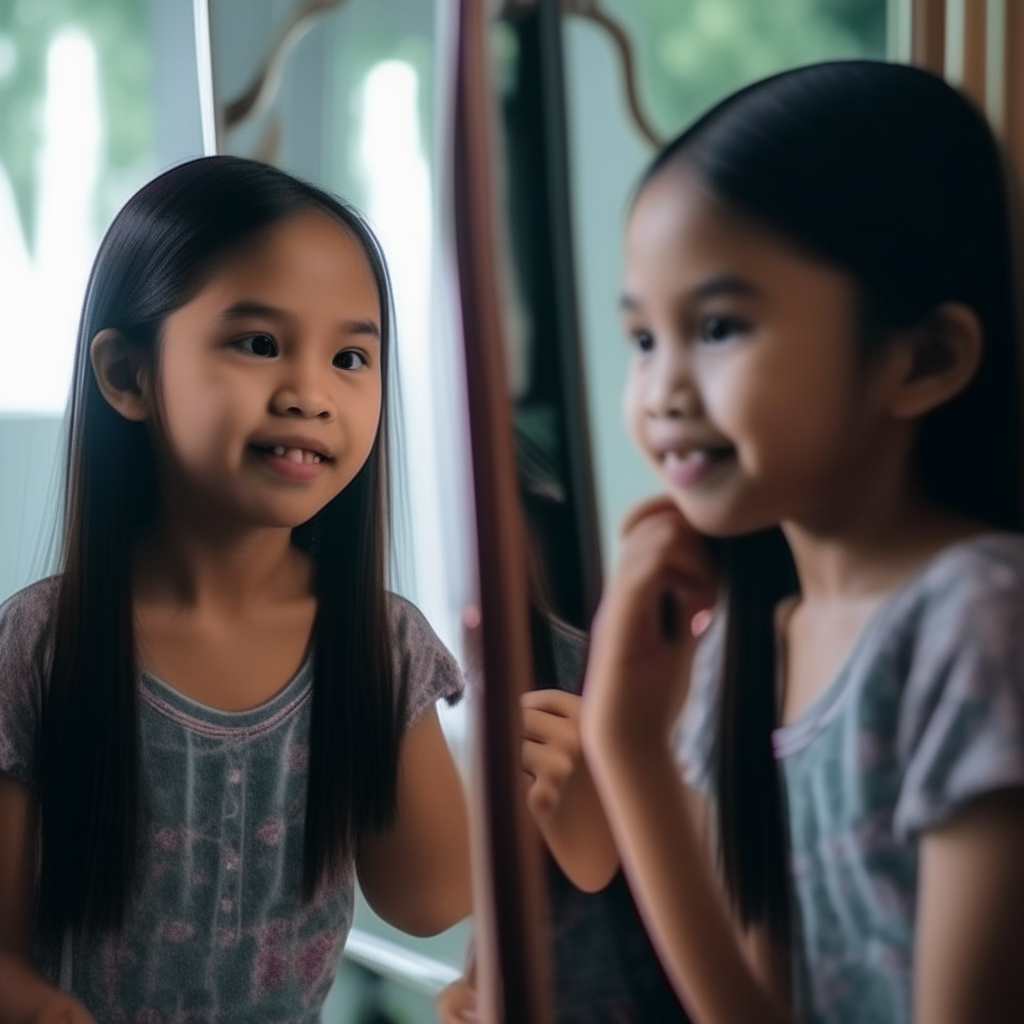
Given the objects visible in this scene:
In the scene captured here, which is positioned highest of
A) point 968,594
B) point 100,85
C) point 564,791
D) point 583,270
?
point 100,85

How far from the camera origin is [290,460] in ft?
2.18

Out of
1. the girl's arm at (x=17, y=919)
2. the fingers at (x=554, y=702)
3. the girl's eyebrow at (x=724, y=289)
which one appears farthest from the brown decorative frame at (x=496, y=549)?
the girl's arm at (x=17, y=919)

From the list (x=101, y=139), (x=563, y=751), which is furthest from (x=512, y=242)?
(x=101, y=139)

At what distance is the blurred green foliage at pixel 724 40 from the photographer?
0.50 meters

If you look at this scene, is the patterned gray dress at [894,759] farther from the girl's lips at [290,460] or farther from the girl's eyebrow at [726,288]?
the girl's lips at [290,460]

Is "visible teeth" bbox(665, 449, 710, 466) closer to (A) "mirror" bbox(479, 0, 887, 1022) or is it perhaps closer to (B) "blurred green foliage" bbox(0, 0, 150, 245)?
(A) "mirror" bbox(479, 0, 887, 1022)

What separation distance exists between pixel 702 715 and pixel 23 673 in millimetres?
369

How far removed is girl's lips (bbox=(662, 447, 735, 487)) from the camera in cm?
51

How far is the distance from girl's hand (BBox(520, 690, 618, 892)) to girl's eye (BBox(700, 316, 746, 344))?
6.4 inches

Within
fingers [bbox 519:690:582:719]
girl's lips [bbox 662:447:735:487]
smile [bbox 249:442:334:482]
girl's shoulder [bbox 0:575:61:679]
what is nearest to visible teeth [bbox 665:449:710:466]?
girl's lips [bbox 662:447:735:487]

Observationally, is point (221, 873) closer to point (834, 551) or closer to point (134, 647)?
point (134, 647)

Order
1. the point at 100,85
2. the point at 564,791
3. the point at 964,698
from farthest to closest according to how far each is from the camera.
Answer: the point at 100,85 → the point at 564,791 → the point at 964,698

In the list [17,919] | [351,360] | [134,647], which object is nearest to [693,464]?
[351,360]

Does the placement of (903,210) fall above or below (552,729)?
above
